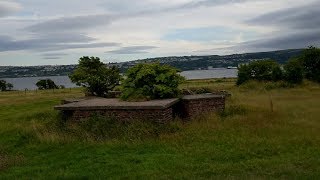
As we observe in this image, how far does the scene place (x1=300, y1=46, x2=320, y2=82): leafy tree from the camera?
45.7 m

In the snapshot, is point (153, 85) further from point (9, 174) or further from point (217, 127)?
point (9, 174)

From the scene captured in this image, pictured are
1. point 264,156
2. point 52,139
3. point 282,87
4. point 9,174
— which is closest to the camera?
point 9,174

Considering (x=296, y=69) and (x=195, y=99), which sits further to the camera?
(x=296, y=69)

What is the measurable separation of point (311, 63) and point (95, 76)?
98.8 feet

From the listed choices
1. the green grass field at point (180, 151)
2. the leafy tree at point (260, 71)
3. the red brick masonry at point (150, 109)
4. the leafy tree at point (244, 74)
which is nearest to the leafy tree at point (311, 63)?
the leafy tree at point (260, 71)

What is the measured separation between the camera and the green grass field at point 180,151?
9.84 metres

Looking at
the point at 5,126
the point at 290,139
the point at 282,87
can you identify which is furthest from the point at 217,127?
the point at 282,87

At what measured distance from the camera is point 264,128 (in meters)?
14.9

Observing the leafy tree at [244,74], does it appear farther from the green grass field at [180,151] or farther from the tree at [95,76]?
the green grass field at [180,151]

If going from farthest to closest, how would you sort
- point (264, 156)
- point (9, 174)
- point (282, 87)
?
1. point (282, 87)
2. point (264, 156)
3. point (9, 174)

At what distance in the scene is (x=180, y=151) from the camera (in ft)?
39.5

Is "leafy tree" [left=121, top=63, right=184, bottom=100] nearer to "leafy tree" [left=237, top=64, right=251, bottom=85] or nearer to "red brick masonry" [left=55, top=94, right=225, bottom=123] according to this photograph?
"red brick masonry" [left=55, top=94, right=225, bottom=123]

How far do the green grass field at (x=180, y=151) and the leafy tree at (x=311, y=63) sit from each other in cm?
2987

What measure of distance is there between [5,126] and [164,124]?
7948 mm
